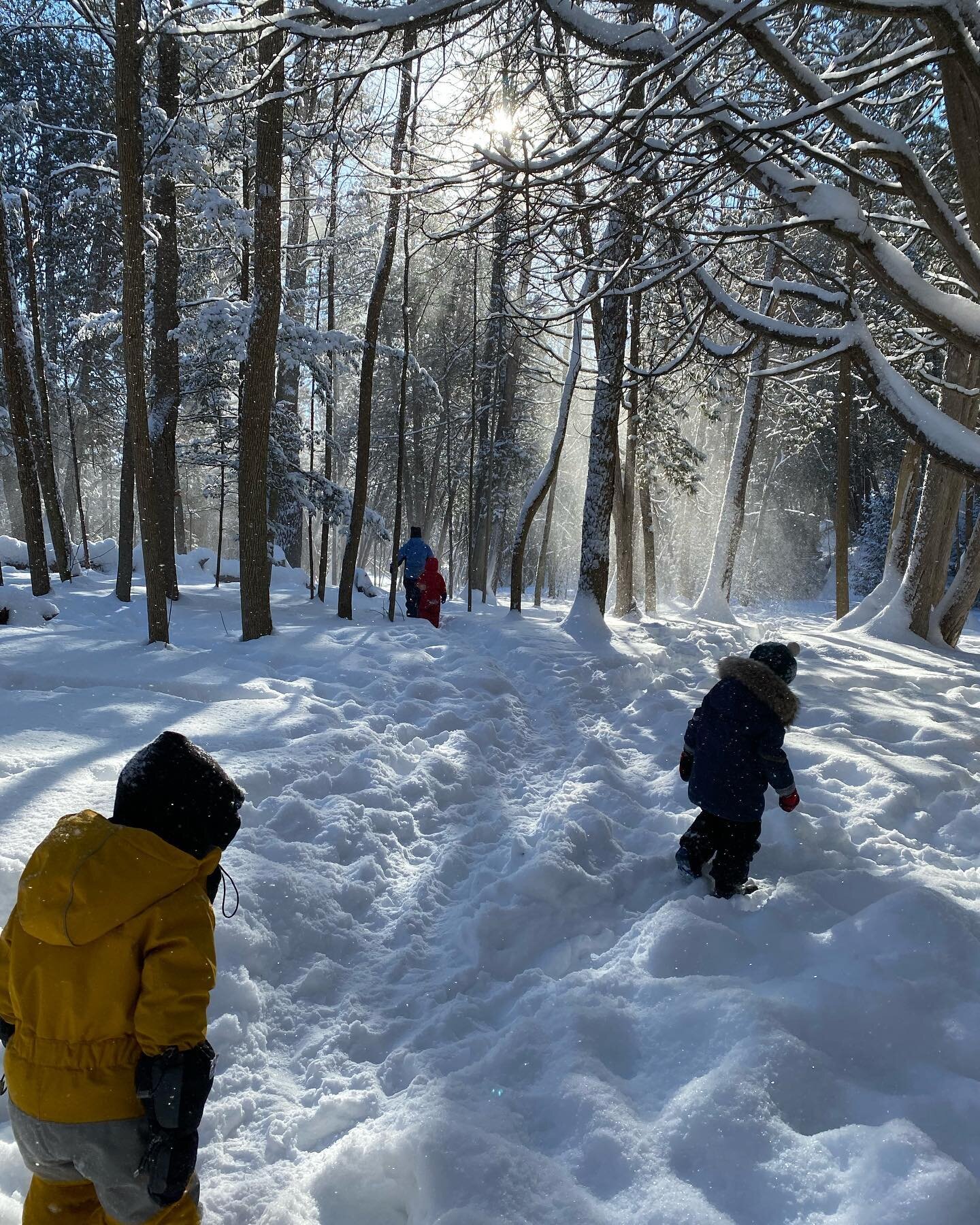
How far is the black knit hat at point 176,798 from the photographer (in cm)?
176

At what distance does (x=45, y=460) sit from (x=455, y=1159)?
46.8 feet

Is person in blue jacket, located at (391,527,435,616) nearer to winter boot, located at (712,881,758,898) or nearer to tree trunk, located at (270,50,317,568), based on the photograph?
tree trunk, located at (270,50,317,568)

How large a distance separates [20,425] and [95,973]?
36.5ft

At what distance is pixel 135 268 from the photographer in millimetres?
6922

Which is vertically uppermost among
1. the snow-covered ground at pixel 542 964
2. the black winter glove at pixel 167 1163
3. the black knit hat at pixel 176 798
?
the black knit hat at pixel 176 798

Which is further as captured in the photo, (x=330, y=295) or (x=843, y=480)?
(x=843, y=480)

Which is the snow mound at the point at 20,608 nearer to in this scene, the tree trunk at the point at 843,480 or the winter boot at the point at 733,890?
the winter boot at the point at 733,890

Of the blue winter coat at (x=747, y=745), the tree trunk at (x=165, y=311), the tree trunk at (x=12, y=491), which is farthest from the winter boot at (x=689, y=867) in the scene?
the tree trunk at (x=12, y=491)

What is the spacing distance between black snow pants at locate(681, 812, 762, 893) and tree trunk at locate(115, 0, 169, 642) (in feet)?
20.0

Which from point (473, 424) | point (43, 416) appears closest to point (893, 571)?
point (473, 424)

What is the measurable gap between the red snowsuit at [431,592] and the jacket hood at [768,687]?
8302mm

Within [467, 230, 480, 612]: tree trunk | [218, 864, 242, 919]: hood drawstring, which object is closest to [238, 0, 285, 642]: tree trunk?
[467, 230, 480, 612]: tree trunk

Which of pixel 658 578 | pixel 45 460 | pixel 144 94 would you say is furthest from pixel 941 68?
pixel 658 578

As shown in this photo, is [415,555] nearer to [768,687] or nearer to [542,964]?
[768,687]
